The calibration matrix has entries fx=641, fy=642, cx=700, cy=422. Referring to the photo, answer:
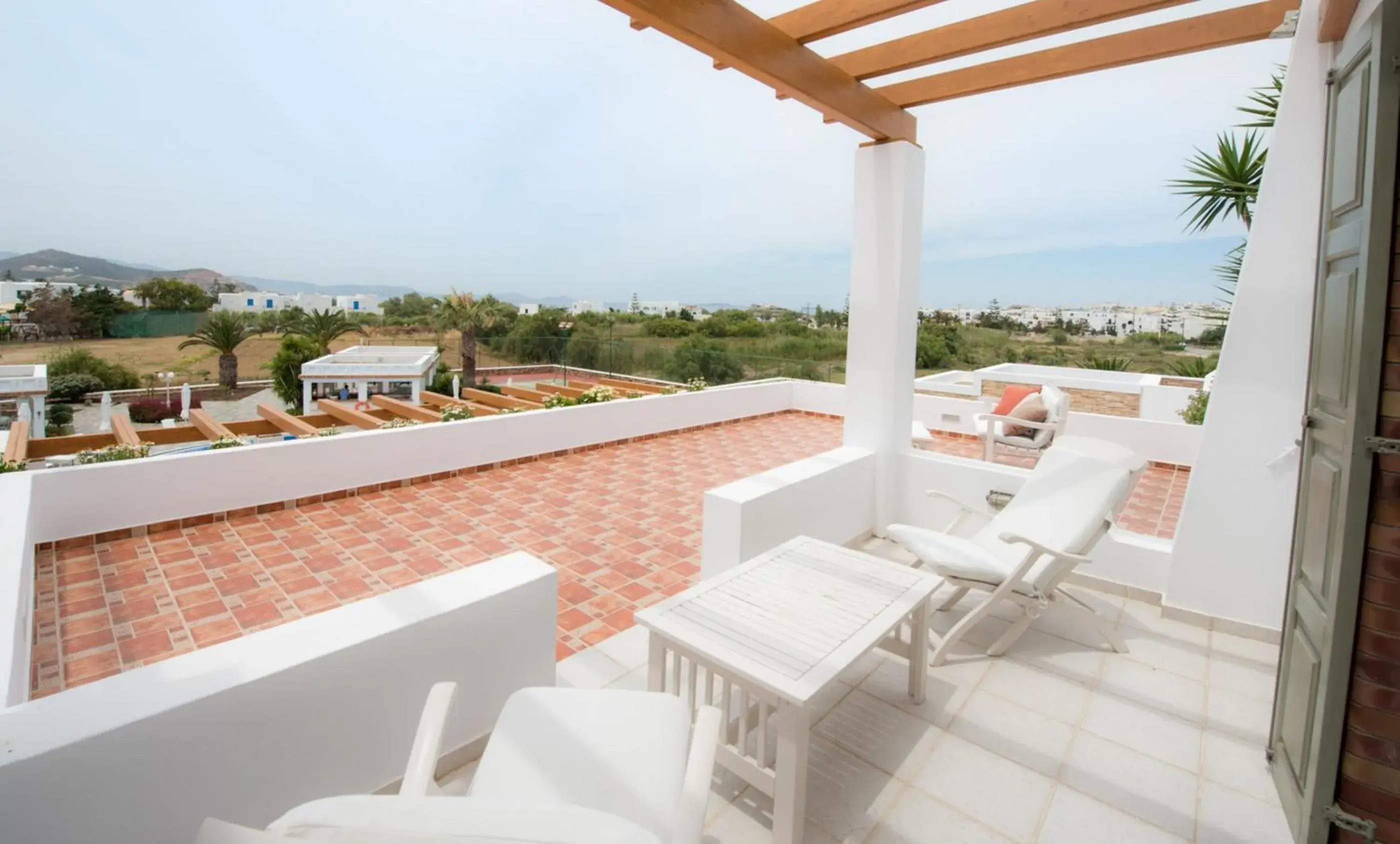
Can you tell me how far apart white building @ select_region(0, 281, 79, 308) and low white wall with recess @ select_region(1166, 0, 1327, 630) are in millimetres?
16857

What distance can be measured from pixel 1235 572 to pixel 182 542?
5.69 metres

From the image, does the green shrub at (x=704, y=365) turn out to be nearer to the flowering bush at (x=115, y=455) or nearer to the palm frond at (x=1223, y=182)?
the palm frond at (x=1223, y=182)

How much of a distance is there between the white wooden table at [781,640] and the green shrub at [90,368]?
16186 mm

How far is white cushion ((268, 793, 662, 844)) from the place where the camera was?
31.3 inches

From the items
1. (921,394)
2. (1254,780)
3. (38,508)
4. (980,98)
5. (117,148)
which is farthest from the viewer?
(117,148)

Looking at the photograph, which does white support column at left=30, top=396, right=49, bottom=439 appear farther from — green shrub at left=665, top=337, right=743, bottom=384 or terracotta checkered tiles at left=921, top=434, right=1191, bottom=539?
terracotta checkered tiles at left=921, top=434, right=1191, bottom=539

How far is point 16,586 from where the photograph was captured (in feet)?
7.17

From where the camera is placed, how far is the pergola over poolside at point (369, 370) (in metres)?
16.2

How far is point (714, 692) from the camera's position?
247 cm

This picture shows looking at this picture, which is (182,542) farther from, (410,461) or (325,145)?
(325,145)

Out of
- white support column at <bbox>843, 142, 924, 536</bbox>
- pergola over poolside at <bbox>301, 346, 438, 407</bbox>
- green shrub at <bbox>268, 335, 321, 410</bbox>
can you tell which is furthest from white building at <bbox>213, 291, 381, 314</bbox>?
white support column at <bbox>843, 142, 924, 536</bbox>

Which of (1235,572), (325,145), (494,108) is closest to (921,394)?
(1235,572)

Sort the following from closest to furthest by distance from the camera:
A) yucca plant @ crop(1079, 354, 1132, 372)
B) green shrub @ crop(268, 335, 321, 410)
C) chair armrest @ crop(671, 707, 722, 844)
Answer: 1. chair armrest @ crop(671, 707, 722, 844)
2. yucca plant @ crop(1079, 354, 1132, 372)
3. green shrub @ crop(268, 335, 321, 410)

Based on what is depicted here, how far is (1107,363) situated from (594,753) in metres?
15.1
